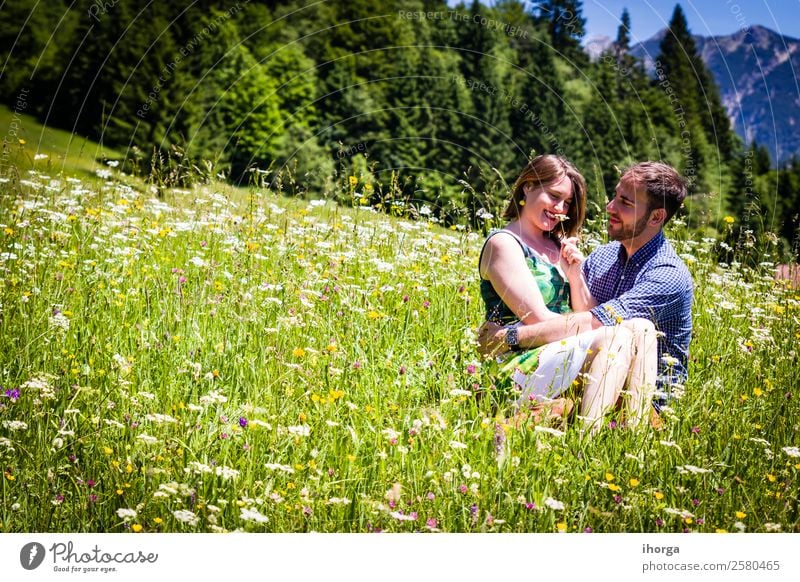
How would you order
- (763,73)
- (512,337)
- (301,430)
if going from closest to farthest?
(301,430)
(512,337)
(763,73)

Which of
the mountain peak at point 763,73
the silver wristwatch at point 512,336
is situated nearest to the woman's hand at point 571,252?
the silver wristwatch at point 512,336

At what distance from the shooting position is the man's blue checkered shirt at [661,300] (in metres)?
3.29

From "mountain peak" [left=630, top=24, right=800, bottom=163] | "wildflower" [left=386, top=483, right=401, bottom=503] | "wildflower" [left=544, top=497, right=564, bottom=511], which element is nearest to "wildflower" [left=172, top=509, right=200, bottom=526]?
"wildflower" [left=386, top=483, right=401, bottom=503]

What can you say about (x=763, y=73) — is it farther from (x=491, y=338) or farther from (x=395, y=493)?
(x=395, y=493)

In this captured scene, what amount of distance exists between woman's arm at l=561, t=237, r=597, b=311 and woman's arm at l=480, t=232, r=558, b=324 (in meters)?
0.15

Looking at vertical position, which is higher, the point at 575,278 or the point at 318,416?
the point at 575,278

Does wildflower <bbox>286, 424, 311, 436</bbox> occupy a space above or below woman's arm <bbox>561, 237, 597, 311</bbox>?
below

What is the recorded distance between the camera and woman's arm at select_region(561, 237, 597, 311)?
132 inches

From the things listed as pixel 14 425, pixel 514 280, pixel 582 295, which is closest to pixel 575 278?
pixel 582 295

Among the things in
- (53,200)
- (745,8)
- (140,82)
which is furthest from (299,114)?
(745,8)

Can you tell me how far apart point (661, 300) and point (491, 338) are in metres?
0.72

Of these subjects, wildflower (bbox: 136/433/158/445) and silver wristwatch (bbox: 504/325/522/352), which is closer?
wildflower (bbox: 136/433/158/445)

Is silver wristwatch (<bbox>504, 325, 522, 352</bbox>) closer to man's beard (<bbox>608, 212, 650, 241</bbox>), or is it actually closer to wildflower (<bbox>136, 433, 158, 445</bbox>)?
man's beard (<bbox>608, 212, 650, 241</bbox>)

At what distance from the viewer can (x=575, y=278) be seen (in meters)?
3.42
